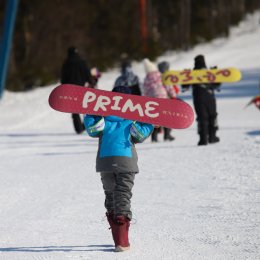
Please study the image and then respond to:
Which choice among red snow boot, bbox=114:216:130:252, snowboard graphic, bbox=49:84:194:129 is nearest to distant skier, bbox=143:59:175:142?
snowboard graphic, bbox=49:84:194:129

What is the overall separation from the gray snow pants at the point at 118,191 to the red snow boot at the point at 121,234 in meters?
0.05

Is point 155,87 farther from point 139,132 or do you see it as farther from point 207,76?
point 139,132

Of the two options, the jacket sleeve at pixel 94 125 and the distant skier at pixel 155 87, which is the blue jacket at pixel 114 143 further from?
the distant skier at pixel 155 87

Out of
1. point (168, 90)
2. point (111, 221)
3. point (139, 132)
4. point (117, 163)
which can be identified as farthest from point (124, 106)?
point (168, 90)

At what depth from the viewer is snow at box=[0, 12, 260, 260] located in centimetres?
727

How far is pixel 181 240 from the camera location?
7.50 meters

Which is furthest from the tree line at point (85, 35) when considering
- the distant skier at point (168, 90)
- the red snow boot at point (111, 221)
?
the red snow boot at point (111, 221)

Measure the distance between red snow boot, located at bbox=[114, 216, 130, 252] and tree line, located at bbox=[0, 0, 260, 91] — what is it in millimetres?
29459

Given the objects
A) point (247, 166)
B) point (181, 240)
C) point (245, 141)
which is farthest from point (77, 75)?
point (181, 240)

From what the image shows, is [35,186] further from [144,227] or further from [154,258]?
[154,258]

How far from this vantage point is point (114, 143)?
721 cm

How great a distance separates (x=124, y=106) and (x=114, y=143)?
32 centimetres

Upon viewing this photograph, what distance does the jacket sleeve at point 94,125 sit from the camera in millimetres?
7192

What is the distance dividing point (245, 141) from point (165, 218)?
271 inches
